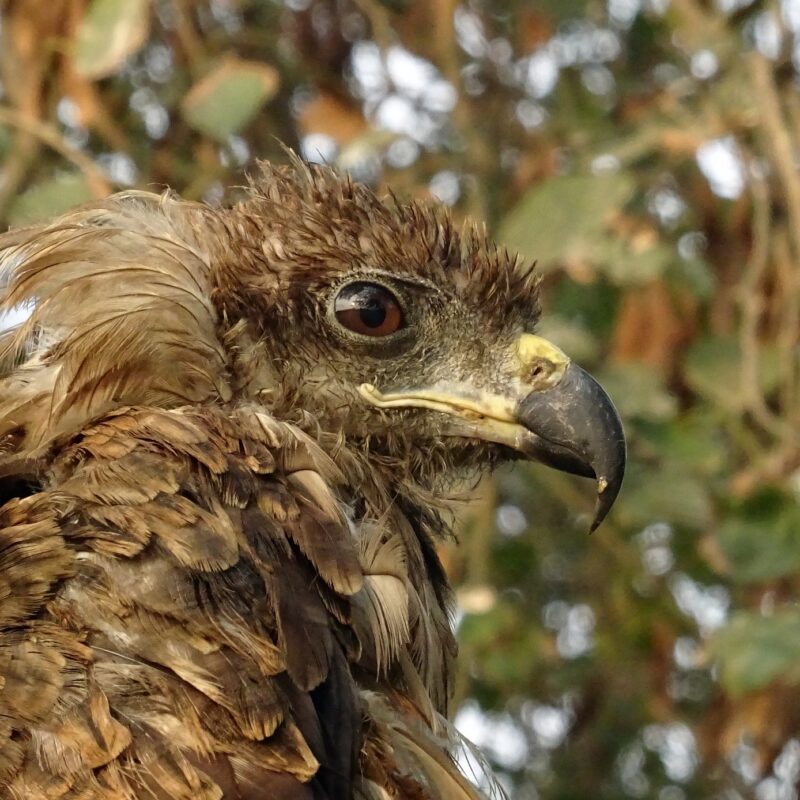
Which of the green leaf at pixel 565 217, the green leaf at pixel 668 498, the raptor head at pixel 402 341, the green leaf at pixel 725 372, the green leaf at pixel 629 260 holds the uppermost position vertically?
the raptor head at pixel 402 341

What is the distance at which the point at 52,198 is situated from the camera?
11.1ft

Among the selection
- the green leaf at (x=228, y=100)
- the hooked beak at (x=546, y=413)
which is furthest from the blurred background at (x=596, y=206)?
the hooked beak at (x=546, y=413)

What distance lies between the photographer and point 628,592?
17.5 feet

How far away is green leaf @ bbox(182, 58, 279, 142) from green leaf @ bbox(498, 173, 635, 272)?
0.75 m

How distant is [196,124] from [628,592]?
2520mm

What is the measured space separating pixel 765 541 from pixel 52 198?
2032 millimetres

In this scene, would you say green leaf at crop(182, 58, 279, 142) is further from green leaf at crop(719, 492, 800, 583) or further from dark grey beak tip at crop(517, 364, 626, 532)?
green leaf at crop(719, 492, 800, 583)

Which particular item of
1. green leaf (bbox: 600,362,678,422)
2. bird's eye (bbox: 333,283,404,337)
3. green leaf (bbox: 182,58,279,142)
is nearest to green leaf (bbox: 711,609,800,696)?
green leaf (bbox: 600,362,678,422)

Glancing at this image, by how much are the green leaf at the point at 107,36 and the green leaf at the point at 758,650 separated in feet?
6.85

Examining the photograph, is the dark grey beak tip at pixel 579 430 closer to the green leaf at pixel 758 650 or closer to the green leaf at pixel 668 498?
the green leaf at pixel 758 650

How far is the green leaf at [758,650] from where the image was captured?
3.55 meters

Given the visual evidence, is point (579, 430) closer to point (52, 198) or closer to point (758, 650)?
point (758, 650)

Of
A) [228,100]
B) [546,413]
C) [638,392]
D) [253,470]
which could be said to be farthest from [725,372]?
[253,470]

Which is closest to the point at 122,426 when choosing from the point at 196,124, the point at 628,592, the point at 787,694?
the point at 196,124
